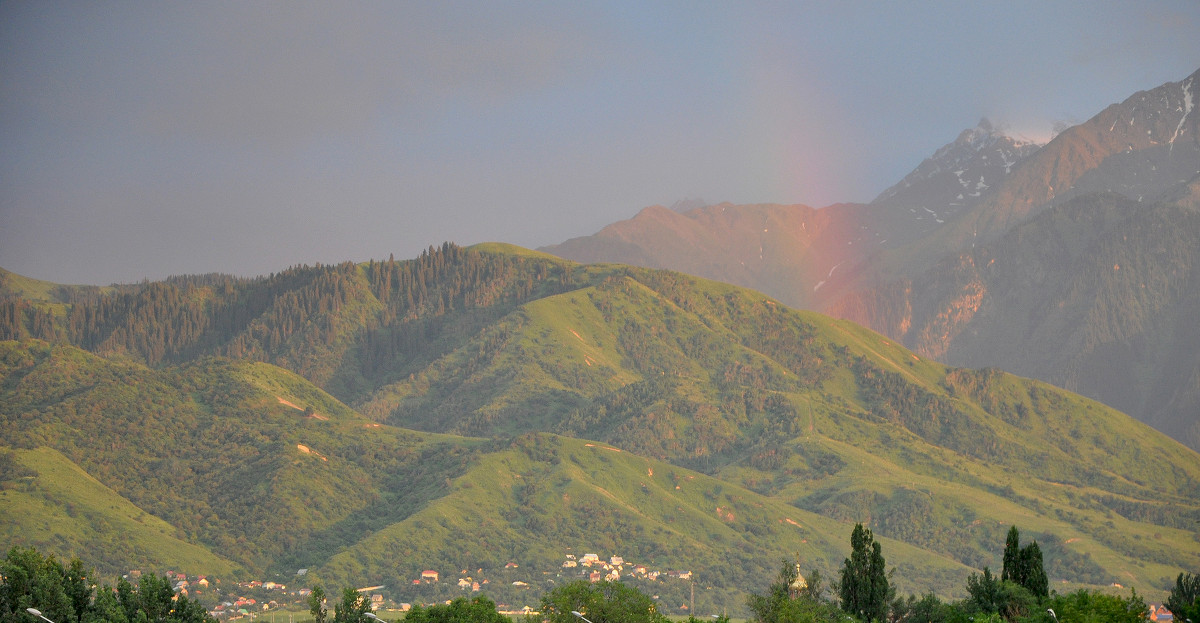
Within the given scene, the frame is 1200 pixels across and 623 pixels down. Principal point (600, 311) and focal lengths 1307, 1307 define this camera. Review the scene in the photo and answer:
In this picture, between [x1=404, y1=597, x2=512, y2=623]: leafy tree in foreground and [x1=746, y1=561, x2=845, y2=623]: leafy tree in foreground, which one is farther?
[x1=404, y1=597, x2=512, y2=623]: leafy tree in foreground

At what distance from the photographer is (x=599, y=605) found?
164 meters

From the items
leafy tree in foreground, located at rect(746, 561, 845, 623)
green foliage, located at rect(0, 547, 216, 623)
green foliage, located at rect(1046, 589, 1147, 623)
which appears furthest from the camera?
leafy tree in foreground, located at rect(746, 561, 845, 623)

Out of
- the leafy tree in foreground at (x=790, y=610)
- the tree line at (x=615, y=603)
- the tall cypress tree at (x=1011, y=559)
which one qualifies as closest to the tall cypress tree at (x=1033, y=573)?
the tree line at (x=615, y=603)

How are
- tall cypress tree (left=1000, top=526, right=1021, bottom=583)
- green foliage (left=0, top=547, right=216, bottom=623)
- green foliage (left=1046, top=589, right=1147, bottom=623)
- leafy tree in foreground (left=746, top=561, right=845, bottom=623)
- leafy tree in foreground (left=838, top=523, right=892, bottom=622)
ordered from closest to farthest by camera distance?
green foliage (left=1046, top=589, right=1147, bottom=623) < green foliage (left=0, top=547, right=216, bottom=623) < leafy tree in foreground (left=746, top=561, right=845, bottom=623) < tall cypress tree (left=1000, top=526, right=1021, bottom=583) < leafy tree in foreground (left=838, top=523, right=892, bottom=622)

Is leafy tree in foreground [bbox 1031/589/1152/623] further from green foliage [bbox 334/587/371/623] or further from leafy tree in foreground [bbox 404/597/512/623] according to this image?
green foliage [bbox 334/587/371/623]

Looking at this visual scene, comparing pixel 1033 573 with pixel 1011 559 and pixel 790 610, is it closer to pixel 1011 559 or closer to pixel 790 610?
pixel 1011 559

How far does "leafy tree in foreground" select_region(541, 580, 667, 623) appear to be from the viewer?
527ft

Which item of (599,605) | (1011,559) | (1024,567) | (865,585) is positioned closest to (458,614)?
(599,605)

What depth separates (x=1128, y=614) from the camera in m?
132

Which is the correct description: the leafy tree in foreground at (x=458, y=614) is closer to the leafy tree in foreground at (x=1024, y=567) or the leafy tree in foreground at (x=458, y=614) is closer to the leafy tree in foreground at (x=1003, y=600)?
the leafy tree in foreground at (x=1003, y=600)

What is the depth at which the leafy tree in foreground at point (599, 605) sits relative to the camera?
160500 millimetres

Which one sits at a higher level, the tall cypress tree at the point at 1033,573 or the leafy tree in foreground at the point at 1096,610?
the tall cypress tree at the point at 1033,573

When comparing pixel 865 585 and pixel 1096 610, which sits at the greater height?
pixel 1096 610

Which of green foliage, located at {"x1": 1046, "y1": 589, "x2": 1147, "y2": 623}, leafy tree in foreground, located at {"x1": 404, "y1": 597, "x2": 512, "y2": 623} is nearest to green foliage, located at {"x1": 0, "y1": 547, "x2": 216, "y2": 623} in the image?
leafy tree in foreground, located at {"x1": 404, "y1": 597, "x2": 512, "y2": 623}
